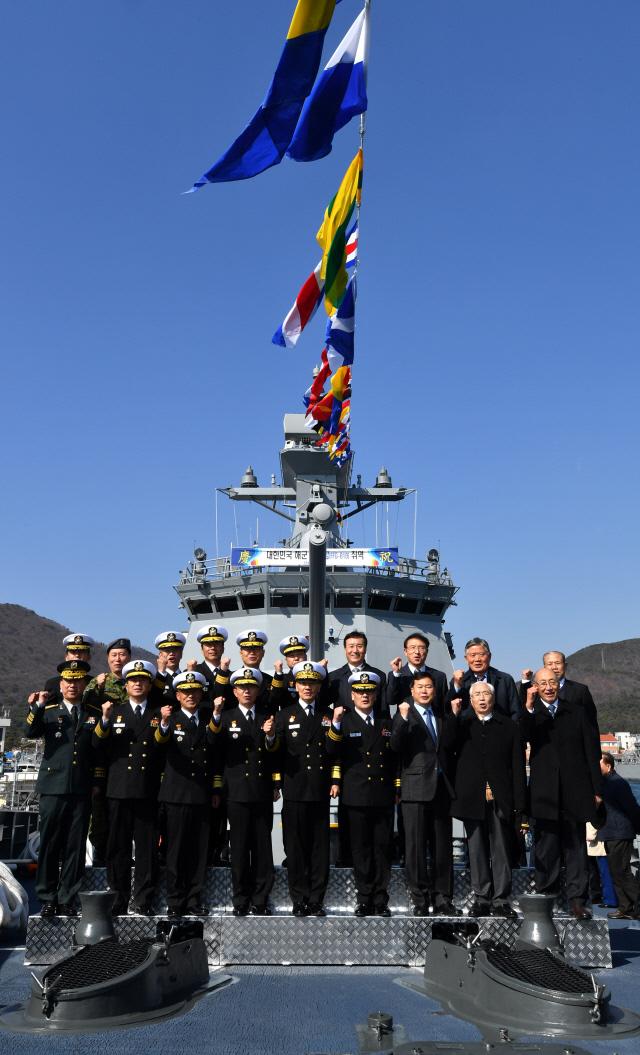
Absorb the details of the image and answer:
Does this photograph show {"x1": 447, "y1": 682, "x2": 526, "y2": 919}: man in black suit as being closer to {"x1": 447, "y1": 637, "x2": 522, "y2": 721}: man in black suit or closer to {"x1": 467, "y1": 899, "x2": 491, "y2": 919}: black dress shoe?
{"x1": 467, "y1": 899, "x2": 491, "y2": 919}: black dress shoe

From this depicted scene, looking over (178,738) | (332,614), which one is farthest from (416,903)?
(332,614)

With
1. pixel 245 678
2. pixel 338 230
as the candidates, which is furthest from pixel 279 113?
pixel 245 678

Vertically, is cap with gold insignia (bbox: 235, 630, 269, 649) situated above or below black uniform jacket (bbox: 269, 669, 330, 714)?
above

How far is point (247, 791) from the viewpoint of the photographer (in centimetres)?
484

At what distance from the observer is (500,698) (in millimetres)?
5367

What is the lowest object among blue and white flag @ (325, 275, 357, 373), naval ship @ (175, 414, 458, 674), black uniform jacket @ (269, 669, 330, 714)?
black uniform jacket @ (269, 669, 330, 714)

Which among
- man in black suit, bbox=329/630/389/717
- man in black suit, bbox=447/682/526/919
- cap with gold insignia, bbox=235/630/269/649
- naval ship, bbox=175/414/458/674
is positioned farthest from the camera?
naval ship, bbox=175/414/458/674

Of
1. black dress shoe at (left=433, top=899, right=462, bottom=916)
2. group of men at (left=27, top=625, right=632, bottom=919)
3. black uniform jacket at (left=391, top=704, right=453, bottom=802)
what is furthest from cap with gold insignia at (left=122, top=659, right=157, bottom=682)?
black dress shoe at (left=433, top=899, right=462, bottom=916)

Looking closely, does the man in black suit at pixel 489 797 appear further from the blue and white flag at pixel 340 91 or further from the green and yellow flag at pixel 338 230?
the green and yellow flag at pixel 338 230

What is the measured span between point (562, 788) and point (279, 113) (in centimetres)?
462

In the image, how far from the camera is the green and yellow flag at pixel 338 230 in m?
7.47

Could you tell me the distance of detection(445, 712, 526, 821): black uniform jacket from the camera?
4.76 metres

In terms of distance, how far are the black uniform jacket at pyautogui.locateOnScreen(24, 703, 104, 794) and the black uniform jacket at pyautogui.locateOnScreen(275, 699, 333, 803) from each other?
1.08 m

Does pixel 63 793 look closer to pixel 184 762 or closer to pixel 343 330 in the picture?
pixel 184 762
